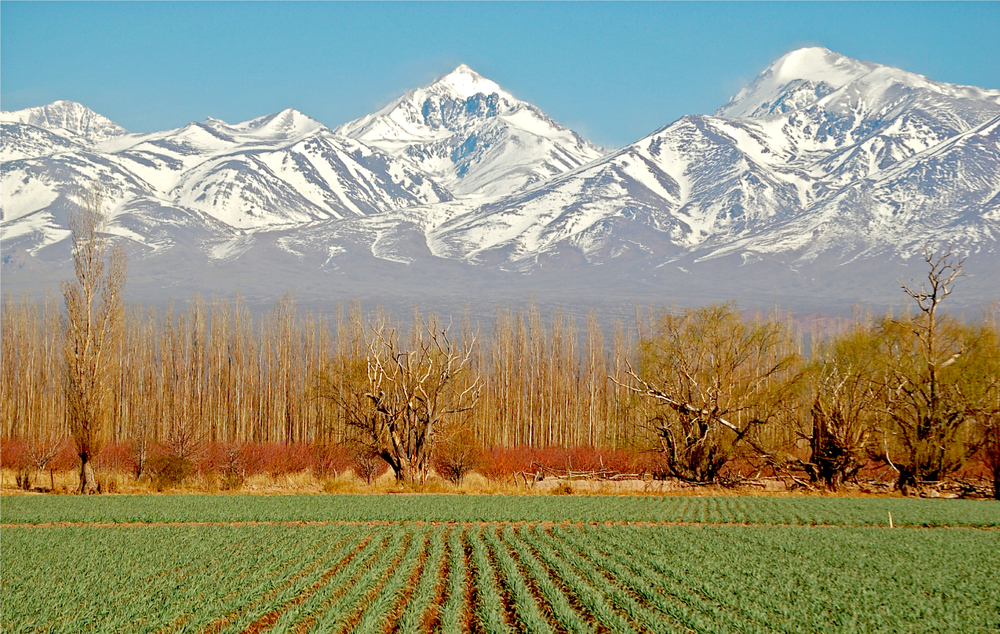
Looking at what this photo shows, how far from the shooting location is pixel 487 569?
14.1 meters

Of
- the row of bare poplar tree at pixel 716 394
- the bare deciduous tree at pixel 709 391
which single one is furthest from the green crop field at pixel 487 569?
the bare deciduous tree at pixel 709 391

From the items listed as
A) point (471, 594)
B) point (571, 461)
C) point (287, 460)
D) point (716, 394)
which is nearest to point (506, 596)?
point (471, 594)

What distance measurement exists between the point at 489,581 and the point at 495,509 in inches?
386

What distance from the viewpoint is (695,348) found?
104 ft

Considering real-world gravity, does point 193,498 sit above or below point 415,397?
below

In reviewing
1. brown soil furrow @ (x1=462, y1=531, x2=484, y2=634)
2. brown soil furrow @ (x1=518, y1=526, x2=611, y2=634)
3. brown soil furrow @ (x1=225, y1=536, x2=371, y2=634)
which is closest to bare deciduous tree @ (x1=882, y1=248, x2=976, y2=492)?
brown soil furrow @ (x1=518, y1=526, x2=611, y2=634)

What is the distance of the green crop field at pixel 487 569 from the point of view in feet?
36.7

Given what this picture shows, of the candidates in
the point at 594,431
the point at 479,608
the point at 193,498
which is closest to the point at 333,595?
the point at 479,608

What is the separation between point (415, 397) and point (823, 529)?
53.8ft

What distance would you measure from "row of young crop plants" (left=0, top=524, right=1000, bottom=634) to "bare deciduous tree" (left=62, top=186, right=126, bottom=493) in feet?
28.3

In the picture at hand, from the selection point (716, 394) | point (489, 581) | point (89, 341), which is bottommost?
point (489, 581)

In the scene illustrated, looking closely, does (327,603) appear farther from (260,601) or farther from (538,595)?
(538,595)

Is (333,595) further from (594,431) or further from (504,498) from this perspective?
(594,431)

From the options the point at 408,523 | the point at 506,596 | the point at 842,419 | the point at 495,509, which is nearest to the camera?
the point at 506,596
